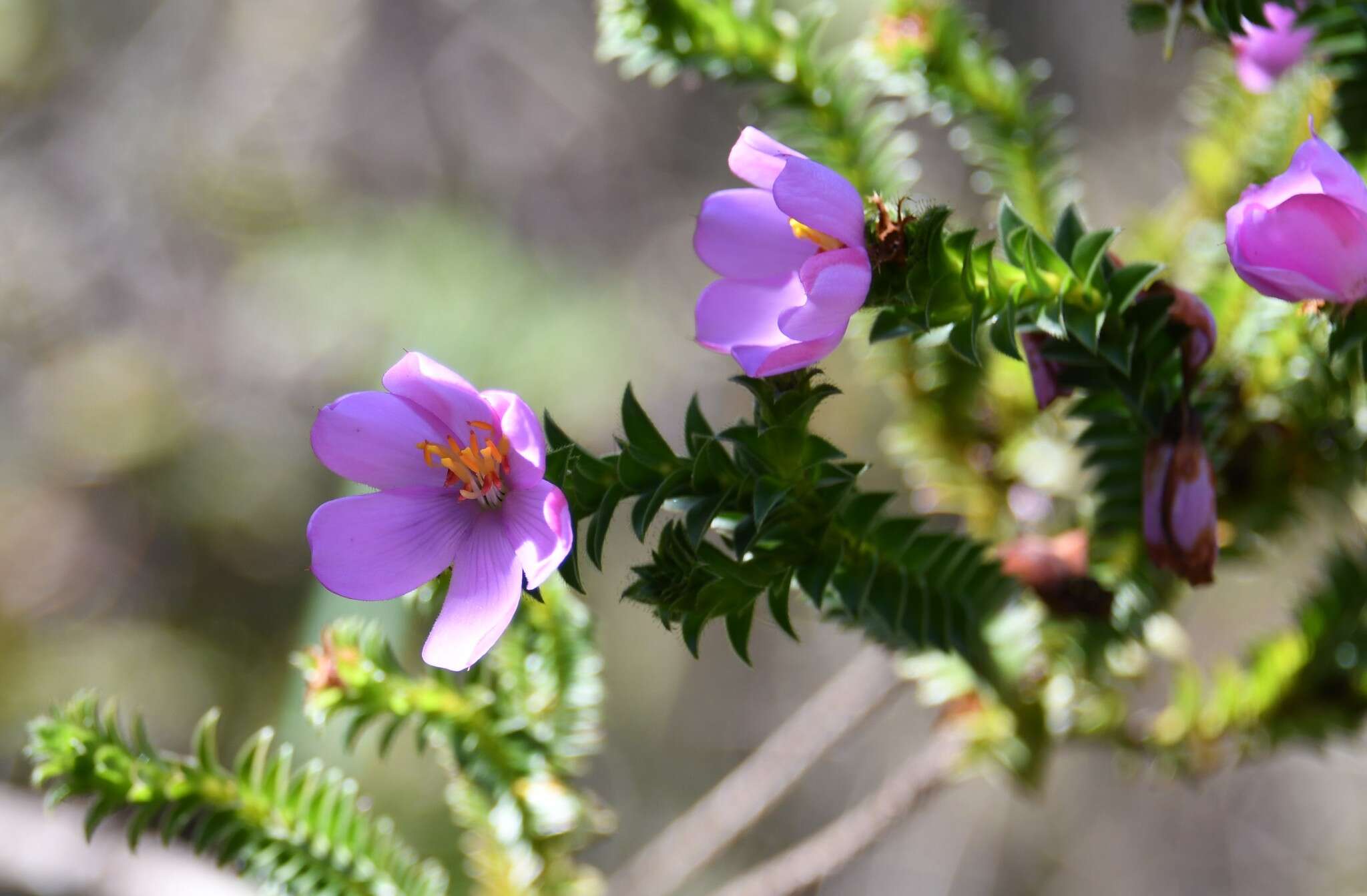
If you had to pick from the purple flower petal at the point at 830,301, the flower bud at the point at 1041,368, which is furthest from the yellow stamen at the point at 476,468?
the flower bud at the point at 1041,368

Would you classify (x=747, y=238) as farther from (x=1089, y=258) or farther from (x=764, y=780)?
(x=764, y=780)

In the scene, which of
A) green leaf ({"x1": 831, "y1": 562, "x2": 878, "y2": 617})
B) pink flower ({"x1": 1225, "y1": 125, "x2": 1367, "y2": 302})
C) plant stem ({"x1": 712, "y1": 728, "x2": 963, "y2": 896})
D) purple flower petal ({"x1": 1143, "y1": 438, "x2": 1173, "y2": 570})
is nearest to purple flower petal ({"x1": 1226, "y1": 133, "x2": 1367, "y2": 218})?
pink flower ({"x1": 1225, "y1": 125, "x2": 1367, "y2": 302})

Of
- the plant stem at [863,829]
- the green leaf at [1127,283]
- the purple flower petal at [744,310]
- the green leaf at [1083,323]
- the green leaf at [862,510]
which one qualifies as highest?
the green leaf at [1127,283]

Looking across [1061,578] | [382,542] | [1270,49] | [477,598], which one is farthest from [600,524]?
[1270,49]

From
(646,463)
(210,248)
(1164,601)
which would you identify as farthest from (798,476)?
(210,248)

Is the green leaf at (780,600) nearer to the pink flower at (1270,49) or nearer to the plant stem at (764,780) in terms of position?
the pink flower at (1270,49)

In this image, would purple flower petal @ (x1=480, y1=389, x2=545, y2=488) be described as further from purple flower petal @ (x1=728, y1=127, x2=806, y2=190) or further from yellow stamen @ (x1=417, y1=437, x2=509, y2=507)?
purple flower petal @ (x1=728, y1=127, x2=806, y2=190)
